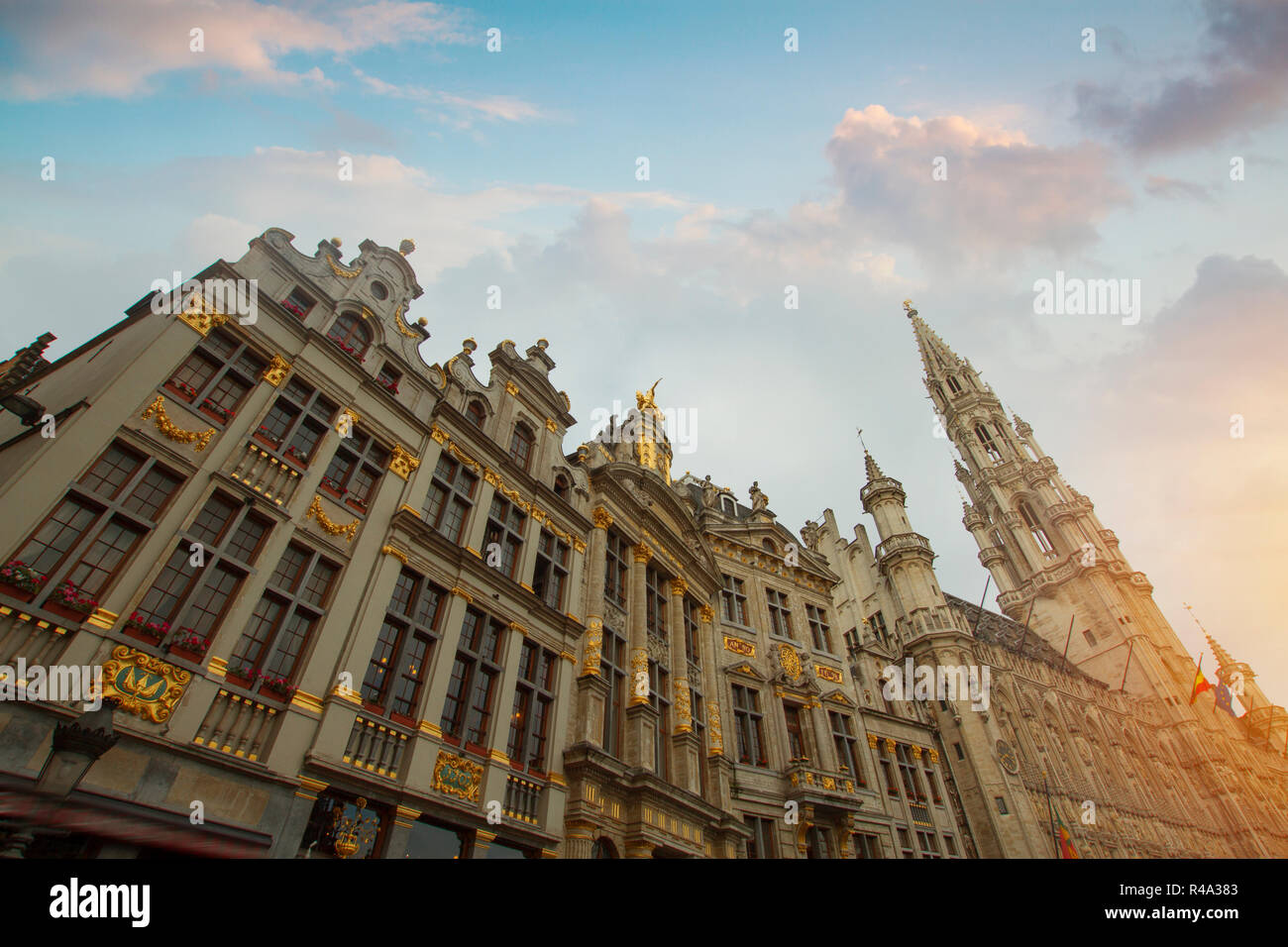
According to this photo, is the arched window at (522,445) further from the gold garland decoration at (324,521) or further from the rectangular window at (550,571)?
the gold garland decoration at (324,521)

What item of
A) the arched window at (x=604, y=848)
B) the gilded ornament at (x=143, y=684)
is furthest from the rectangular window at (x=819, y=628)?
the gilded ornament at (x=143, y=684)

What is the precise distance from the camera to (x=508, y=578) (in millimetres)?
17984

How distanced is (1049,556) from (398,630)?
7954cm

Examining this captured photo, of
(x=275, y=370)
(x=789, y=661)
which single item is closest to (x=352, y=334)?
(x=275, y=370)

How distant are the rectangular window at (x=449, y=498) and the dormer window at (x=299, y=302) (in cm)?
514

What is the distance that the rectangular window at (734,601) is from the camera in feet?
94.9

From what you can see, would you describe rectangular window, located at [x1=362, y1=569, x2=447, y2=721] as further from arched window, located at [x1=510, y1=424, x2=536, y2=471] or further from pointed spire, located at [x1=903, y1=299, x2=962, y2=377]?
pointed spire, located at [x1=903, y1=299, x2=962, y2=377]

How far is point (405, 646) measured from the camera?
15.0 metres

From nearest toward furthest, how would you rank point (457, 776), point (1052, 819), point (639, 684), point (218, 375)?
point (218, 375), point (457, 776), point (639, 684), point (1052, 819)

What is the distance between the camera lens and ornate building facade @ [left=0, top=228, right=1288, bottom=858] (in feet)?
34.4

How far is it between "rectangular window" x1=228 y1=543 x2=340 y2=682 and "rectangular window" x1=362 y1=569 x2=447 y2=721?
1.54 m

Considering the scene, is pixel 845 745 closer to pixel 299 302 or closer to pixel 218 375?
pixel 299 302
